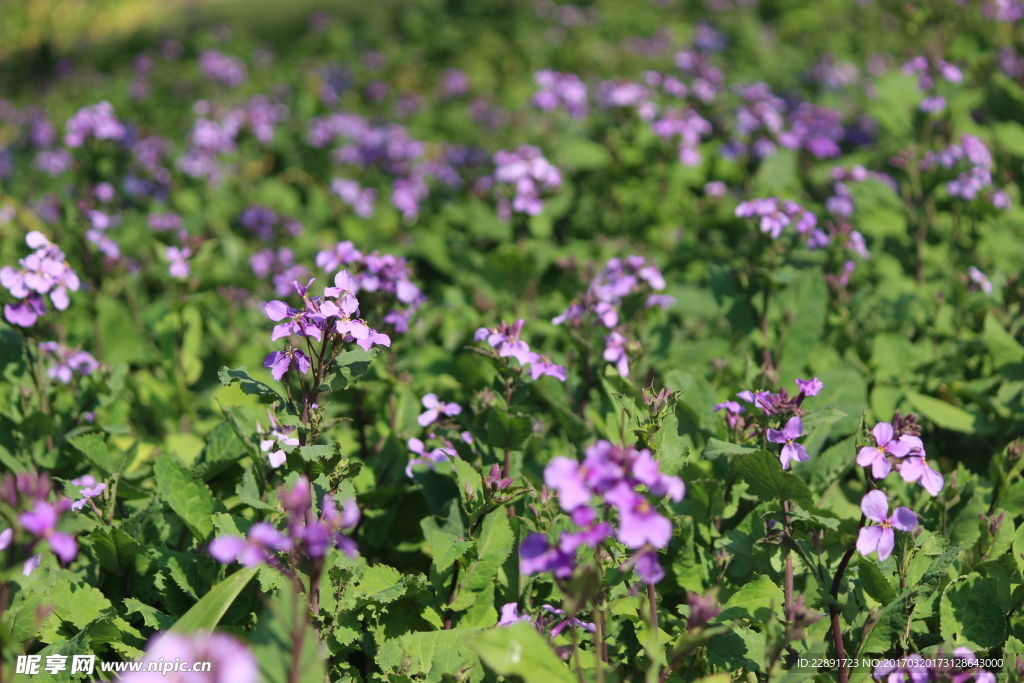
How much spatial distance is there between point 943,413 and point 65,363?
4190 millimetres

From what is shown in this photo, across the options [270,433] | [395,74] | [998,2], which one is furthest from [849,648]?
[395,74]

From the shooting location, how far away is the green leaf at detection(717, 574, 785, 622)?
263 centimetres

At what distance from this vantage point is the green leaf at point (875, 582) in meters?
2.49

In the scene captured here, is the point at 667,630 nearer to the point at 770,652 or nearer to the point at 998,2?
the point at 770,652

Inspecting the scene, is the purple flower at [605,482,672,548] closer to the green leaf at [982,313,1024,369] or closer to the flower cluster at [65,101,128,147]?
the green leaf at [982,313,1024,369]

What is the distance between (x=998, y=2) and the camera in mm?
5738

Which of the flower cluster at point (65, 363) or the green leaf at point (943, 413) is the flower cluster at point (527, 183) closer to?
the green leaf at point (943, 413)

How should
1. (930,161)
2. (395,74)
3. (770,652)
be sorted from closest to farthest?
(770,652)
(930,161)
(395,74)

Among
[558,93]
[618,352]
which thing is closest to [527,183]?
[618,352]

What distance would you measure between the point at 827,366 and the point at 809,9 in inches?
366

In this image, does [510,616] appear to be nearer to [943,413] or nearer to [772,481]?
[772,481]

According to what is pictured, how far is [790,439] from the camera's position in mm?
2383

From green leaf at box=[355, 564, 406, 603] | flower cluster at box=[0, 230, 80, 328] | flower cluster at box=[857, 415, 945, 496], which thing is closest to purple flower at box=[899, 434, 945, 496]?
flower cluster at box=[857, 415, 945, 496]

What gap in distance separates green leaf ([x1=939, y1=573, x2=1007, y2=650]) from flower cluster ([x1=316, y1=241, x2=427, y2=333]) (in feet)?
7.97
